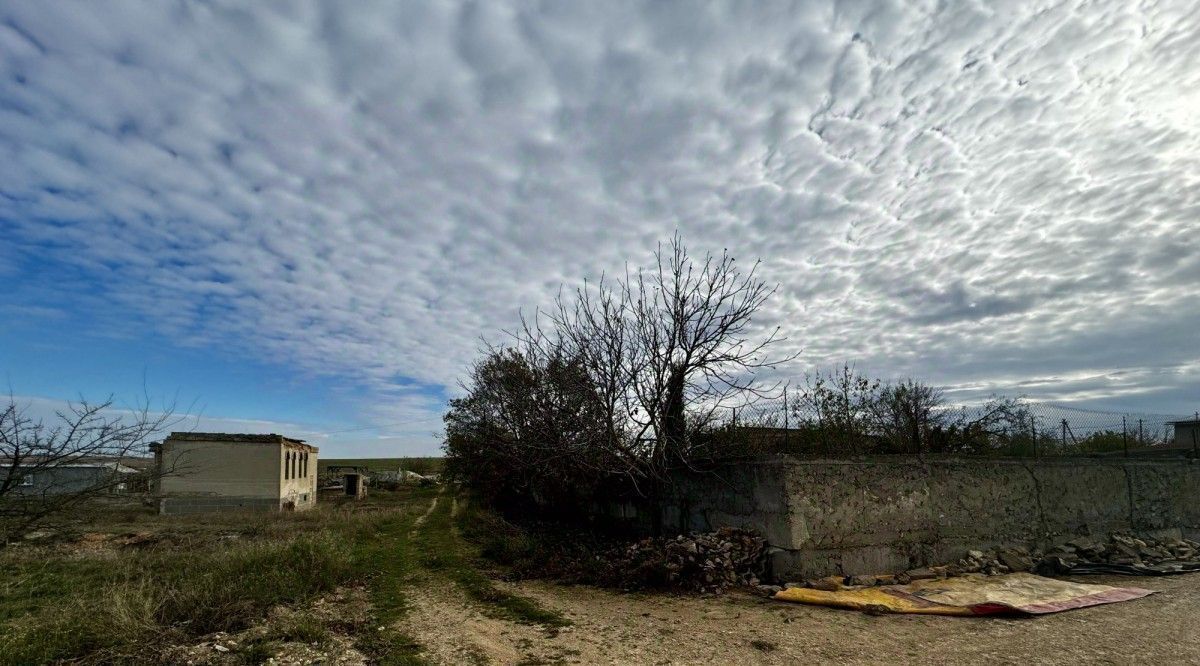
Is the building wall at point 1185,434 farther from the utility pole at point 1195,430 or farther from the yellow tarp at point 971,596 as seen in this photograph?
the yellow tarp at point 971,596

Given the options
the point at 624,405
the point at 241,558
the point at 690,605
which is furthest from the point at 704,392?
the point at 241,558

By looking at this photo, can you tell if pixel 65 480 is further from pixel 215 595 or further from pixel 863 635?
pixel 863 635

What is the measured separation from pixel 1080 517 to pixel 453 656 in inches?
400

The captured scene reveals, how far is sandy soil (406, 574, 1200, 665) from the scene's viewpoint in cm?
544

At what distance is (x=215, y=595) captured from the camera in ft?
23.3

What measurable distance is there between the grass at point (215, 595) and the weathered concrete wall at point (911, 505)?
343 cm

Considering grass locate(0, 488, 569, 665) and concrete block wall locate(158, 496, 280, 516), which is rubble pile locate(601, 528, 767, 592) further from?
concrete block wall locate(158, 496, 280, 516)

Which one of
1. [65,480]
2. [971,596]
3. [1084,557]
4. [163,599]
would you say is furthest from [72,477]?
[1084,557]

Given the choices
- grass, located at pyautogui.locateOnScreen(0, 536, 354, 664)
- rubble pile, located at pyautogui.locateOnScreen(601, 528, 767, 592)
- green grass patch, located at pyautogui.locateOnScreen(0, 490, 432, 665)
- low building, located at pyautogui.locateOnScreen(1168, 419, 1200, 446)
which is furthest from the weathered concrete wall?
grass, located at pyautogui.locateOnScreen(0, 536, 354, 664)

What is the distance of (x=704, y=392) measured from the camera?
11.0 metres

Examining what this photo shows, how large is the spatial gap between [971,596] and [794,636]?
9.00 feet

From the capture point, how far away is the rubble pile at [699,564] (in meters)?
8.37

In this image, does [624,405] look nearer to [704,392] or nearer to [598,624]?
[704,392]

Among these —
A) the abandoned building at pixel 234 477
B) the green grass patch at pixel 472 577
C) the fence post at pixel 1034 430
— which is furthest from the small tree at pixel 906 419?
the abandoned building at pixel 234 477
